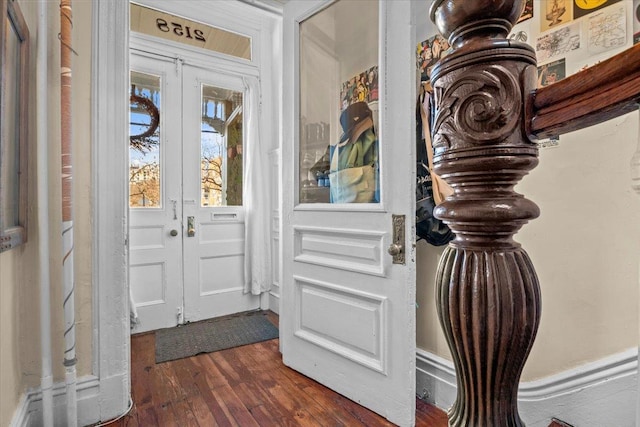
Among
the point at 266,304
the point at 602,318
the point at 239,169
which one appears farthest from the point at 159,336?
the point at 602,318

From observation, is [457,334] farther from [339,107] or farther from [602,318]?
[339,107]

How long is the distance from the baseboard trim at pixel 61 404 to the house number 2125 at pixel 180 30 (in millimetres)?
2657

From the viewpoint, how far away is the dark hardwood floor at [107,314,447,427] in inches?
61.9

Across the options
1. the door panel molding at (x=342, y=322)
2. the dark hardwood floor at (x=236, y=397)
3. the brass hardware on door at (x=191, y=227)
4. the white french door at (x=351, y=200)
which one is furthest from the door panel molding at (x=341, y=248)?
the brass hardware on door at (x=191, y=227)

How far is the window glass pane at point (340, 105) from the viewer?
5.62 ft

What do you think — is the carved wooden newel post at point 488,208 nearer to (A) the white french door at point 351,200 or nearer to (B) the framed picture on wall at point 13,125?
(A) the white french door at point 351,200

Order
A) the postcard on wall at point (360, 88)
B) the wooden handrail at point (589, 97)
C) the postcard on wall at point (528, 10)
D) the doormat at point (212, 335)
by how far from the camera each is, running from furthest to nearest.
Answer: the doormat at point (212, 335), the postcard on wall at point (360, 88), the postcard on wall at point (528, 10), the wooden handrail at point (589, 97)

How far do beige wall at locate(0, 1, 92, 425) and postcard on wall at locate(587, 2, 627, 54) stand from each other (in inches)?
82.2

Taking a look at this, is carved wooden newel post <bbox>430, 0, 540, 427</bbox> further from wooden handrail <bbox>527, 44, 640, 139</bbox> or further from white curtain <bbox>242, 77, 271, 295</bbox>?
white curtain <bbox>242, 77, 271, 295</bbox>

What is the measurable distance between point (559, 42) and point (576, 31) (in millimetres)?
56

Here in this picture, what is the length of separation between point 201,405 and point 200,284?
4.67 ft

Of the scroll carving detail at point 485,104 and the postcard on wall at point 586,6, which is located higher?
the postcard on wall at point 586,6

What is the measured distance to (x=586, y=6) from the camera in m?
1.18

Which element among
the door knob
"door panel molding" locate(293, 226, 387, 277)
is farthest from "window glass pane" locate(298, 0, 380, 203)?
the door knob
